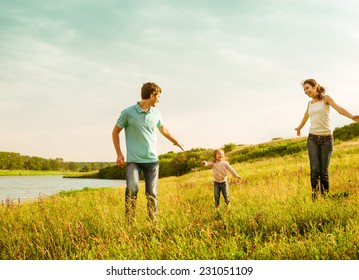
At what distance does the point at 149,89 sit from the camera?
18.6ft

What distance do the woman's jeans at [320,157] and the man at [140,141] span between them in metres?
3.51

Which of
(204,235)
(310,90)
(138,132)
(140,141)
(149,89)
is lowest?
(204,235)

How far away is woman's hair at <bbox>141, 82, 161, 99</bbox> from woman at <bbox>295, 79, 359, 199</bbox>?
11.1 ft

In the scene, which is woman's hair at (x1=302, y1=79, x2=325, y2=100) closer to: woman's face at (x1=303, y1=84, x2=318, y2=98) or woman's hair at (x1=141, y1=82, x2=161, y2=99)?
woman's face at (x1=303, y1=84, x2=318, y2=98)

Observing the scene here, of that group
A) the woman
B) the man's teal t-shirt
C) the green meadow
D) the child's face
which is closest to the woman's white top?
the woman

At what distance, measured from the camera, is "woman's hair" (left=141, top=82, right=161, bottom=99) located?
5.65 metres

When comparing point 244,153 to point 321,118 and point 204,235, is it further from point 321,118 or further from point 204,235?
point 204,235

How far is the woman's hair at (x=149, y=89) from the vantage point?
222 inches

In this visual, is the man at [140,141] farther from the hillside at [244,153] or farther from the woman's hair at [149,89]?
the hillside at [244,153]

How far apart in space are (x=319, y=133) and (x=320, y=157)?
0.52 meters

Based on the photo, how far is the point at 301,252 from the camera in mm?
3627

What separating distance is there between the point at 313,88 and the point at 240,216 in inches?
137

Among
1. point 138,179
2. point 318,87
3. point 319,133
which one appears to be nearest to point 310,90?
point 318,87
